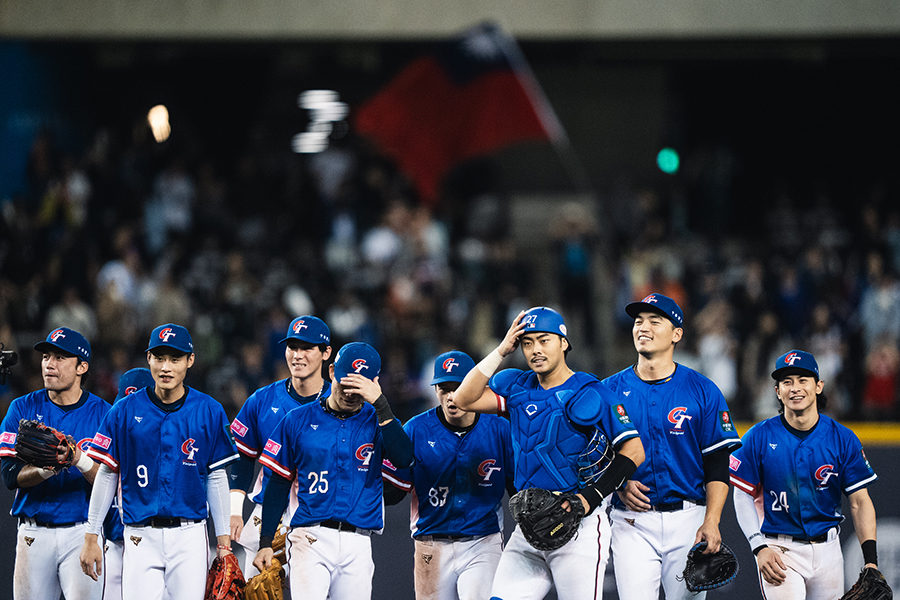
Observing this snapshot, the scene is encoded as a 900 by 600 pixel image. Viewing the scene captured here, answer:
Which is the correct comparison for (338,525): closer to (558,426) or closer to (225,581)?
(225,581)

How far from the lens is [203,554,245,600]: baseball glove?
22.4 feet

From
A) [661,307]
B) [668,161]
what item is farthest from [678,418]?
[668,161]

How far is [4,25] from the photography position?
17.2 metres

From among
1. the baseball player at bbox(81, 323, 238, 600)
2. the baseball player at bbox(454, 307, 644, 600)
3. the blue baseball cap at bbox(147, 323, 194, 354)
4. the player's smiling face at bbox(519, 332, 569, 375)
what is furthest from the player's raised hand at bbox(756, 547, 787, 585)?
the blue baseball cap at bbox(147, 323, 194, 354)

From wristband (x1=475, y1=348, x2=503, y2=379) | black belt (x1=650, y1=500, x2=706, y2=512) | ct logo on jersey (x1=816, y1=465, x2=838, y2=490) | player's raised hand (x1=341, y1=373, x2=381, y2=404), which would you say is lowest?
black belt (x1=650, y1=500, x2=706, y2=512)

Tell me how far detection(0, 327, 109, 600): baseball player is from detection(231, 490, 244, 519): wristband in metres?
1.01

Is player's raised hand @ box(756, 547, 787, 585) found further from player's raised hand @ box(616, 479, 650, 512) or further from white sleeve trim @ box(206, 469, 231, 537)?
white sleeve trim @ box(206, 469, 231, 537)

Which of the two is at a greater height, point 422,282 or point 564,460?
point 422,282

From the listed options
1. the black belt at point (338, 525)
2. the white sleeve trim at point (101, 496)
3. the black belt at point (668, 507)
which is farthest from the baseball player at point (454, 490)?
the white sleeve trim at point (101, 496)

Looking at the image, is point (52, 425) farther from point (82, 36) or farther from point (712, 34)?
point (712, 34)

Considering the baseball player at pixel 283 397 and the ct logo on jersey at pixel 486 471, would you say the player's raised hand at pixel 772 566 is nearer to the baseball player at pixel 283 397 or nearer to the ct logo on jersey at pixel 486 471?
the ct logo on jersey at pixel 486 471

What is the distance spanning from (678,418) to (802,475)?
1.01 m

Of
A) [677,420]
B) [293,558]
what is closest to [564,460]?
[677,420]

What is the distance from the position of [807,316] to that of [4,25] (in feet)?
45.1
